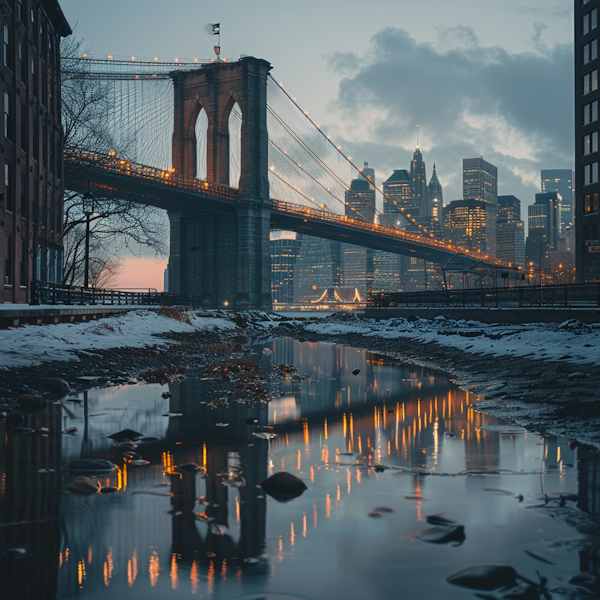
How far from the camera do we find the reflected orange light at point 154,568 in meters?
3.56

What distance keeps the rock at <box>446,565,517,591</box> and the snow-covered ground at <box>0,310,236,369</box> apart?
10543 mm

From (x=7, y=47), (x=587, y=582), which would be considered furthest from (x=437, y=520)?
(x=7, y=47)

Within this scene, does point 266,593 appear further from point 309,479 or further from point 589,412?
point 589,412

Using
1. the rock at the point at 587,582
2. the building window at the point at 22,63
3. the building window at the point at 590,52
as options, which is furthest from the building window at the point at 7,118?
the building window at the point at 590,52

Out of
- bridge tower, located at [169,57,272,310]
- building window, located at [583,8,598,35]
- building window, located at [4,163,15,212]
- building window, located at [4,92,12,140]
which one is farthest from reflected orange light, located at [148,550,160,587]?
building window, located at [583,8,598,35]

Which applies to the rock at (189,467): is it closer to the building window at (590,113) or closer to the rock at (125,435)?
the rock at (125,435)

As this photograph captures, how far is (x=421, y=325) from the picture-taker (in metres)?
35.2

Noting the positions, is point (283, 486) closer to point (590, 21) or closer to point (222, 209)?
point (590, 21)

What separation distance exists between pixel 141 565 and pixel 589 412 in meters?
6.97

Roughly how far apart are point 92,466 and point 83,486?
0.79 m

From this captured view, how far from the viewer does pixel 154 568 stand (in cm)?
372

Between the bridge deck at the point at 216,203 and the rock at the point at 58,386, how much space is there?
28.8 metres

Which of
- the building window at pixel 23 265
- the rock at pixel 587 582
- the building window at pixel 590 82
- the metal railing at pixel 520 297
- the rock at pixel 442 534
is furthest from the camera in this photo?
the building window at pixel 590 82

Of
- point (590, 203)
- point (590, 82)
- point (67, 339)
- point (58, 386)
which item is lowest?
point (58, 386)
